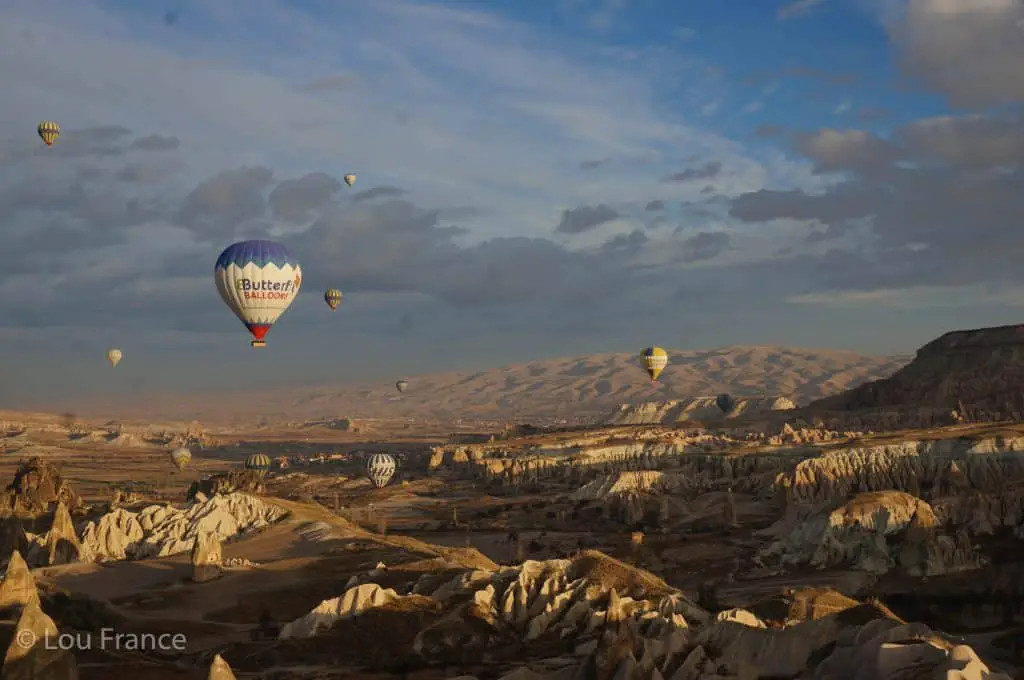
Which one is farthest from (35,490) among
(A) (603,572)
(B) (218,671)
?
(B) (218,671)

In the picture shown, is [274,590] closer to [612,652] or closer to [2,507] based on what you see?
[612,652]

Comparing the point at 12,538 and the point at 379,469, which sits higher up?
the point at 379,469

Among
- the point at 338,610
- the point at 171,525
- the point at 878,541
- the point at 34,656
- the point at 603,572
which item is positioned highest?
the point at 34,656

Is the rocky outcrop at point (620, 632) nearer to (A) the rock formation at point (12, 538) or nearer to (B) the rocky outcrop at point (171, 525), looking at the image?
(B) the rocky outcrop at point (171, 525)

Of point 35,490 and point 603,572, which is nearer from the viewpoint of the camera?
point 603,572

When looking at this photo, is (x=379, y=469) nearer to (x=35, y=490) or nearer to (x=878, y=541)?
(x=35, y=490)

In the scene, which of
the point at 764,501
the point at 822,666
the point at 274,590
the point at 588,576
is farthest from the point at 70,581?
the point at 764,501

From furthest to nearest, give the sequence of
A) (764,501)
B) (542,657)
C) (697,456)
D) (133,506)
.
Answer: (697,456) < (764,501) < (133,506) < (542,657)
